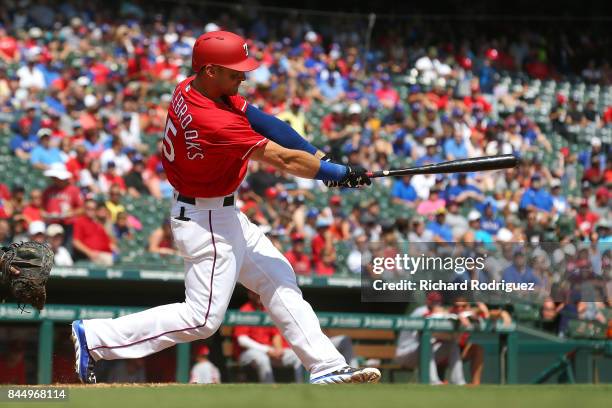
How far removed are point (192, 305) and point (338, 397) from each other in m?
1.42

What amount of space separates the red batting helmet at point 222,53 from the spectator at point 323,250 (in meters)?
5.46

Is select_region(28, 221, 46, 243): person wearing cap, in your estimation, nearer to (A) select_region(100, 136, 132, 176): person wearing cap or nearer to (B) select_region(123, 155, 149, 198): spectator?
(B) select_region(123, 155, 149, 198): spectator

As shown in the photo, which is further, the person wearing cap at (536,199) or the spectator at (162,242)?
the person wearing cap at (536,199)

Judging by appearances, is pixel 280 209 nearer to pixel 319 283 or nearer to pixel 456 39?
pixel 319 283

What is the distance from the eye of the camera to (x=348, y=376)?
Result: 496 centimetres

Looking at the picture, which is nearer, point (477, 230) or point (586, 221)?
point (477, 230)

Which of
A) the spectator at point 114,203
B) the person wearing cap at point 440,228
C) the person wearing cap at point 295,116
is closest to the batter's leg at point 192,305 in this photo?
the spectator at point 114,203

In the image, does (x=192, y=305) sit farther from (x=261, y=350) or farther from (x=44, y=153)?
(x=44, y=153)

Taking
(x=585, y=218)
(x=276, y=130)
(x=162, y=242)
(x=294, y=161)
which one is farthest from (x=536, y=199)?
(x=294, y=161)

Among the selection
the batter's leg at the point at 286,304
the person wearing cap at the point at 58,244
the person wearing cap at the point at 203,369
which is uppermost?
the person wearing cap at the point at 58,244

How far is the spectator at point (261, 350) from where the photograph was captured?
8.41 meters

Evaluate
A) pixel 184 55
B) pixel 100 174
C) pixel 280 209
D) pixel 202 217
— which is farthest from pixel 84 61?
pixel 202 217

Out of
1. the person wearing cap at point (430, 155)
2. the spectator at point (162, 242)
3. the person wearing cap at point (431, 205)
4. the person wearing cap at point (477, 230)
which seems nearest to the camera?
the spectator at point (162, 242)

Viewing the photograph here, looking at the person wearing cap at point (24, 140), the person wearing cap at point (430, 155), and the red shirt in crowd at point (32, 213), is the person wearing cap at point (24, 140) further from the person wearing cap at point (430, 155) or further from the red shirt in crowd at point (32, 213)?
the person wearing cap at point (430, 155)
